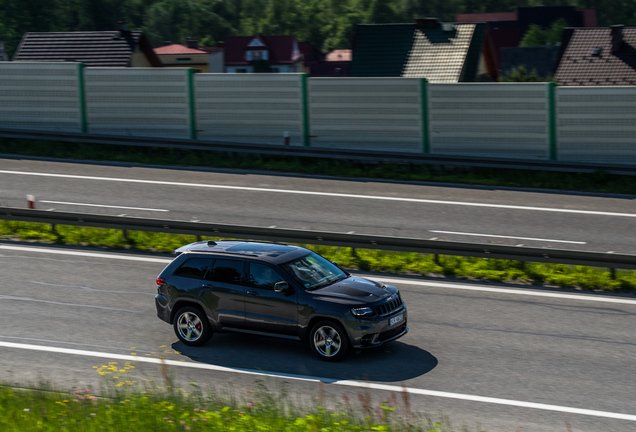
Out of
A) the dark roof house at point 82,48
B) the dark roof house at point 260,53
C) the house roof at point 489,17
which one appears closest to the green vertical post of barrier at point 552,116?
the dark roof house at point 82,48

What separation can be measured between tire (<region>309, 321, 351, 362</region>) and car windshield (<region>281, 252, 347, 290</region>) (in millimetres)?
613

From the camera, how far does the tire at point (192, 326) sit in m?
11.3

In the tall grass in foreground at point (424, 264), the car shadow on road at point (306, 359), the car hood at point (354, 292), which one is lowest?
the car shadow on road at point (306, 359)

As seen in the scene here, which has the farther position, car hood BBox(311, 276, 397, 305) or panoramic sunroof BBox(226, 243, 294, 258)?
panoramic sunroof BBox(226, 243, 294, 258)

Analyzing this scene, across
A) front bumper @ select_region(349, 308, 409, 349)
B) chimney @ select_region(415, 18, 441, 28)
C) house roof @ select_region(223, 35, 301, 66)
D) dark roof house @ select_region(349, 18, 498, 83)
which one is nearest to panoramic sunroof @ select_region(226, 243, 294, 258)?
front bumper @ select_region(349, 308, 409, 349)

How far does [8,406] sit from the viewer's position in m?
8.41

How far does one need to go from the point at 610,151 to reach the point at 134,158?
1429 centimetres

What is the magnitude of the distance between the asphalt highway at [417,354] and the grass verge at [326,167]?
8052 millimetres

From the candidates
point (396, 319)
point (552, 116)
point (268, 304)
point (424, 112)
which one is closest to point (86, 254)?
point (268, 304)

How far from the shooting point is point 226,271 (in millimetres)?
11234

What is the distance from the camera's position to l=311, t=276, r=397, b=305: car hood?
413 inches

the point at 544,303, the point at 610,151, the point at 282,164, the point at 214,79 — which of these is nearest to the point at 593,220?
the point at 610,151

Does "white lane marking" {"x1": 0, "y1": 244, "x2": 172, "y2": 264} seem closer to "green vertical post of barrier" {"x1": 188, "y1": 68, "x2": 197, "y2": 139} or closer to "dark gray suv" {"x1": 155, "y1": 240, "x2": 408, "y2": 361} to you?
"dark gray suv" {"x1": 155, "y1": 240, "x2": 408, "y2": 361}

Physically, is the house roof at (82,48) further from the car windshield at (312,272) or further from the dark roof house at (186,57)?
the dark roof house at (186,57)
